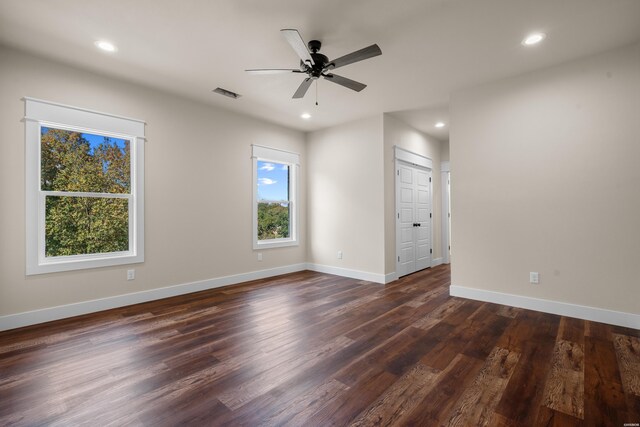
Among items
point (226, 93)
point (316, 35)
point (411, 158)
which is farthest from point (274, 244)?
point (316, 35)

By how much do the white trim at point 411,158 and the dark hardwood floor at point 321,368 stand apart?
2741 mm

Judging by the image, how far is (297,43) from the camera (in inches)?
95.4

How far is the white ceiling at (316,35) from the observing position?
2.39 m

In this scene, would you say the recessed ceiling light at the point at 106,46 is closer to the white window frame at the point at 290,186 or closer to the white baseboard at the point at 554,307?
the white window frame at the point at 290,186

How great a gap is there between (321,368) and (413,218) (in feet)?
13.3

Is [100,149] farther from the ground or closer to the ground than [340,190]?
farther from the ground

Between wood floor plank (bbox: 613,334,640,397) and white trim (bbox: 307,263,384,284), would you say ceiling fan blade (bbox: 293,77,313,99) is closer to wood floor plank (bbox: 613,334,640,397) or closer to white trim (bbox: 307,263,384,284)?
white trim (bbox: 307,263,384,284)

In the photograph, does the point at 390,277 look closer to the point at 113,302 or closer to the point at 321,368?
the point at 321,368

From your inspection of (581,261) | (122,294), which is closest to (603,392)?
(581,261)

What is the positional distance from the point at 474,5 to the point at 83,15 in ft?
10.5

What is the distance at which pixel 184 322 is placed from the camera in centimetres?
312

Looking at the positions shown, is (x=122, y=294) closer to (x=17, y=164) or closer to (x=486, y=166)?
(x=17, y=164)

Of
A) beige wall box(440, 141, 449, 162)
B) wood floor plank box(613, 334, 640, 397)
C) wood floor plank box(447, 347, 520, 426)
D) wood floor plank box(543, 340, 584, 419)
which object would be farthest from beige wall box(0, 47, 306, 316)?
wood floor plank box(613, 334, 640, 397)

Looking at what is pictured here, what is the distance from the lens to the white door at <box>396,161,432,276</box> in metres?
5.27
